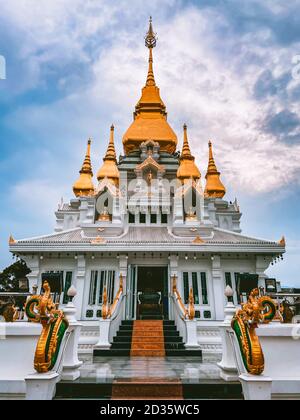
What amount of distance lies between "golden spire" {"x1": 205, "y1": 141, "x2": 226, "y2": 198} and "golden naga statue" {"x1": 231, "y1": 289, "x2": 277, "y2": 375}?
19.1 metres

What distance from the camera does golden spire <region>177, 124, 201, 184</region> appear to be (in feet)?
62.3

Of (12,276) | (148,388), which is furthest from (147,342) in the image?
(12,276)

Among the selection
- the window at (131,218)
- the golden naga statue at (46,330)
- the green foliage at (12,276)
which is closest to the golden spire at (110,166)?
the window at (131,218)

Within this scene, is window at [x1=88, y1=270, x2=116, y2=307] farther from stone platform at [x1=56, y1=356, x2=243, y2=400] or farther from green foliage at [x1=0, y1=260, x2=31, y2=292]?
green foliage at [x1=0, y1=260, x2=31, y2=292]

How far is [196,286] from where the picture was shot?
43.0 feet

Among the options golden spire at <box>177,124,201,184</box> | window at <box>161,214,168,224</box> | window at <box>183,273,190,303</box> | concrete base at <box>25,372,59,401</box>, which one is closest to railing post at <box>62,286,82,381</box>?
concrete base at <box>25,372,59,401</box>

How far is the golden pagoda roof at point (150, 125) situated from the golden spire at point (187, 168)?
300 centimetres

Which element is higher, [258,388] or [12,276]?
[12,276]

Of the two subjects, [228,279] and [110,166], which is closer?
[228,279]

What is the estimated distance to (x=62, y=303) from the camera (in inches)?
511

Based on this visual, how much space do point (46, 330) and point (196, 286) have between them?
9.58 metres

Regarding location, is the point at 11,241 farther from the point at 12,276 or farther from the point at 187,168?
the point at 12,276
